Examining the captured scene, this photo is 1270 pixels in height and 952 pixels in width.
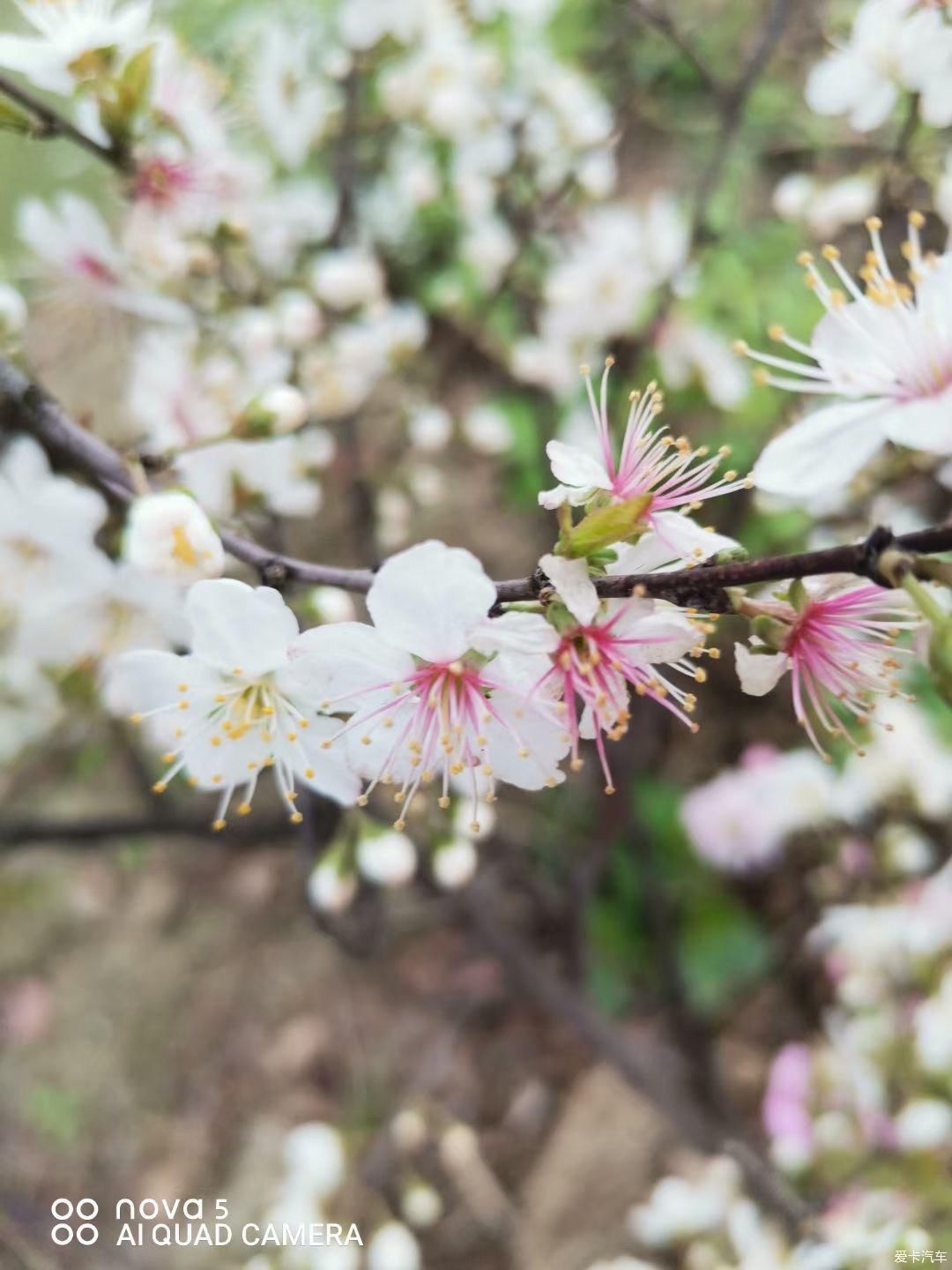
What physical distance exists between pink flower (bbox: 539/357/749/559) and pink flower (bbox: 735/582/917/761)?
0.07m

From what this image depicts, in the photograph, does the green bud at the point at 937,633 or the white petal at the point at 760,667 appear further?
the white petal at the point at 760,667

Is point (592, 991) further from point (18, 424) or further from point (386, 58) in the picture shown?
point (386, 58)

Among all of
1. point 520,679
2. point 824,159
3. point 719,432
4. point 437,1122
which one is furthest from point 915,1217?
point 824,159

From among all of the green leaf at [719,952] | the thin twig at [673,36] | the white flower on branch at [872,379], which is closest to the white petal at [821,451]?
the white flower on branch at [872,379]

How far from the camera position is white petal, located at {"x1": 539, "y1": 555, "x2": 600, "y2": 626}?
538 mm

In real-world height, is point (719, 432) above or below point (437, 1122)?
above

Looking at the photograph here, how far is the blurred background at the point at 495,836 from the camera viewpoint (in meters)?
1.22

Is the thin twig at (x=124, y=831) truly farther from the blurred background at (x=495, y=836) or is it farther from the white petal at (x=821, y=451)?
the white petal at (x=821, y=451)

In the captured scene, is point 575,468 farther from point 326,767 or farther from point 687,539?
point 326,767

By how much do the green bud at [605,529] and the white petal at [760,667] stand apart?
0.11m

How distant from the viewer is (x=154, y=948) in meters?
1.97

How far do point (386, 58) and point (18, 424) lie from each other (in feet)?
2.93

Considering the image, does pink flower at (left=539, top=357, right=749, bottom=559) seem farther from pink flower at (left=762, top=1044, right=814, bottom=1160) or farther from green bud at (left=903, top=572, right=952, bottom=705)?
pink flower at (left=762, top=1044, right=814, bottom=1160)

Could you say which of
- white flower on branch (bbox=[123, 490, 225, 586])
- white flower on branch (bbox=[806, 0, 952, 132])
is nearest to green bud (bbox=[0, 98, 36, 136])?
white flower on branch (bbox=[123, 490, 225, 586])
